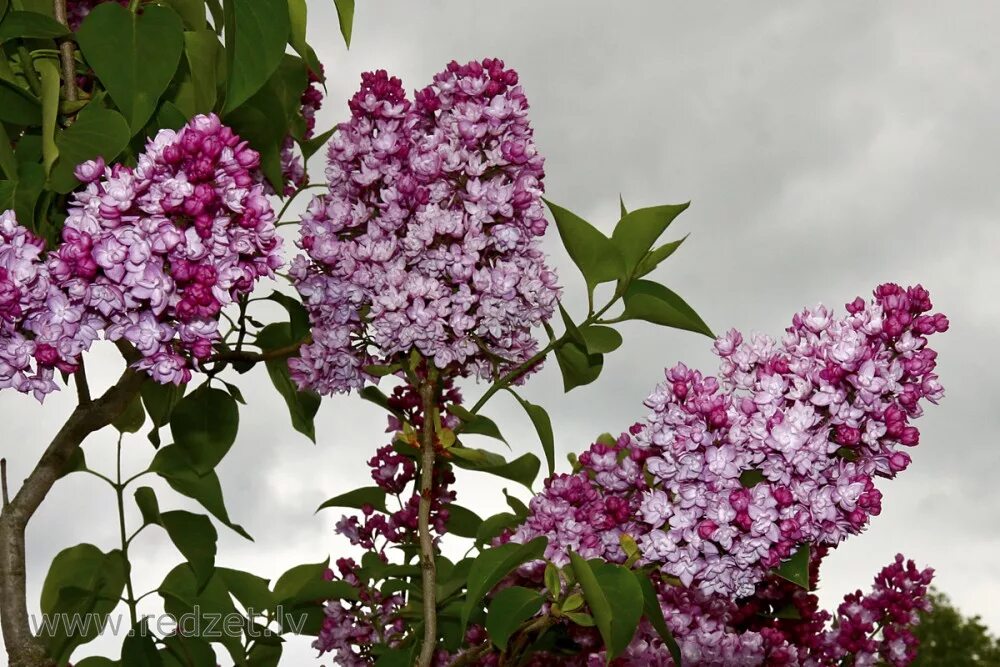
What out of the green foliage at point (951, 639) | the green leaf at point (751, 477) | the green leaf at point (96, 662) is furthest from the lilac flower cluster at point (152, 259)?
the green foliage at point (951, 639)

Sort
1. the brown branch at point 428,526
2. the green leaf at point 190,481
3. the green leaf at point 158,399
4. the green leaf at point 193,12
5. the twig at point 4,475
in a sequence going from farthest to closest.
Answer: the green leaf at point 158,399 → the green leaf at point 190,481 → the green leaf at point 193,12 → the twig at point 4,475 → the brown branch at point 428,526

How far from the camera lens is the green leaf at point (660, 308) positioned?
72.1 inches

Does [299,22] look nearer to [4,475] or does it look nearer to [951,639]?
[4,475]

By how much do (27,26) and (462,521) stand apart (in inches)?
46.3

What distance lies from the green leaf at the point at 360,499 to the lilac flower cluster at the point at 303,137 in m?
0.61

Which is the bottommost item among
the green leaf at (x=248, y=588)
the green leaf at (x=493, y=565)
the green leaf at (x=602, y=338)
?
the green leaf at (x=493, y=565)

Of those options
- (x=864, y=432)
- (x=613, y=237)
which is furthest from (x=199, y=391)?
(x=864, y=432)

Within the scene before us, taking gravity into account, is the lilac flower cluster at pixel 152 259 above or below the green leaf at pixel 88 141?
below

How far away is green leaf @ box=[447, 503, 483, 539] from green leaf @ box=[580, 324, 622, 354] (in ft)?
1.68

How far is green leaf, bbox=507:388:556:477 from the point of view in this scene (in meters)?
2.03

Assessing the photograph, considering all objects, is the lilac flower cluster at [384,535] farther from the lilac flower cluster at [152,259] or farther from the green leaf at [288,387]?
the lilac flower cluster at [152,259]

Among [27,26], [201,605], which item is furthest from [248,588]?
[27,26]

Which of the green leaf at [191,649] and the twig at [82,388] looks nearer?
the twig at [82,388]

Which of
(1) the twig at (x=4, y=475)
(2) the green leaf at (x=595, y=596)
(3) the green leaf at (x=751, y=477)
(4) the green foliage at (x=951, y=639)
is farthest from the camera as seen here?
→ (4) the green foliage at (x=951, y=639)
